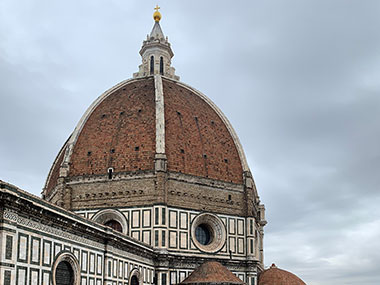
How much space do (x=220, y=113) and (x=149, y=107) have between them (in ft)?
25.9

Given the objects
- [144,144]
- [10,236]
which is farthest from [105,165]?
[10,236]

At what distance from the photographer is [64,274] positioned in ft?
79.0

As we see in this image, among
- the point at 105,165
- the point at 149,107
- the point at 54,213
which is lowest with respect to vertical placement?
the point at 54,213

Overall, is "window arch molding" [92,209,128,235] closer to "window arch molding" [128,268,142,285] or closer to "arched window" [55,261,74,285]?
"window arch molding" [128,268,142,285]

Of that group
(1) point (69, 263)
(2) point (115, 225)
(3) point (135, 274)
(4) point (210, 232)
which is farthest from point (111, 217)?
(1) point (69, 263)

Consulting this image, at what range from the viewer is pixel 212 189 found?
44438 millimetres

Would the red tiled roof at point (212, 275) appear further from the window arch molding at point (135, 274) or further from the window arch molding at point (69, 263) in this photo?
the window arch molding at point (69, 263)

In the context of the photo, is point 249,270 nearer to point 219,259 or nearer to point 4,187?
point 219,259

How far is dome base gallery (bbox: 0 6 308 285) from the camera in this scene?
40.8 m

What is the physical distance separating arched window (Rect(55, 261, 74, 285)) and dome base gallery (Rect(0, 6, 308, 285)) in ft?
28.0

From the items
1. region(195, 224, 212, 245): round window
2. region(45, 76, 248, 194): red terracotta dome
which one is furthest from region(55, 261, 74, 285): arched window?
region(195, 224, 212, 245): round window

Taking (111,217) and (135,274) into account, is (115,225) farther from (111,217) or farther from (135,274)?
(135,274)

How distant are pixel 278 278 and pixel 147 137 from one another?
17.1 m

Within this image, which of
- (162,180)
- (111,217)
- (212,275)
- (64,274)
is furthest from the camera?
(111,217)
